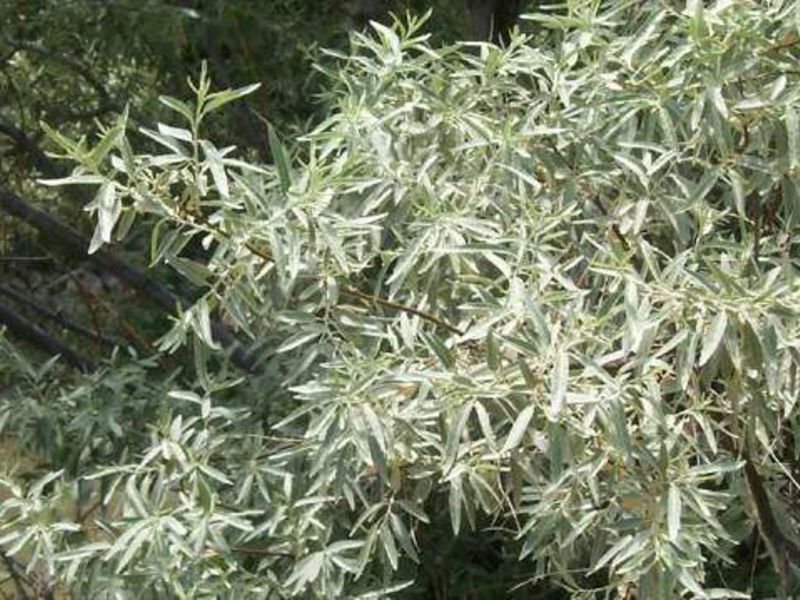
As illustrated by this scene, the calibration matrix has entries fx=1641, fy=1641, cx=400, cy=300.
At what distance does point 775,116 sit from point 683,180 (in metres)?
0.18

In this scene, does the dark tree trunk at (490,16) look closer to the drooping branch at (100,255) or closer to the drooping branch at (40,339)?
the drooping branch at (100,255)

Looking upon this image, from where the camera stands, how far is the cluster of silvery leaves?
89.3 inches

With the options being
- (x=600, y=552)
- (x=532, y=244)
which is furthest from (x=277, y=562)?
(x=532, y=244)

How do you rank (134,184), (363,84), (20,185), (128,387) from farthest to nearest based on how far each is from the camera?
(20,185)
(128,387)
(363,84)
(134,184)

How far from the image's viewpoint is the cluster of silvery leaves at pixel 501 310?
7.44 ft

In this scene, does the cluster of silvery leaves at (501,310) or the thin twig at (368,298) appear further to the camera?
the thin twig at (368,298)

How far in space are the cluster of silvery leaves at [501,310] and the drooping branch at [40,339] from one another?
3.78 feet

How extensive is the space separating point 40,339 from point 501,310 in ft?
6.82

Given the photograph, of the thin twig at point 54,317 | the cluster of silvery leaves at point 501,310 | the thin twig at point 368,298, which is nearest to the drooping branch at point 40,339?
the thin twig at point 54,317

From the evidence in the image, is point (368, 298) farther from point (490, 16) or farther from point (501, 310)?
point (490, 16)

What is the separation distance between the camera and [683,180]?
2564mm

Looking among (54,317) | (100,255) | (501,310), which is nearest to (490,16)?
(100,255)

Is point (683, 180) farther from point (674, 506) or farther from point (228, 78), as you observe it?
point (228, 78)

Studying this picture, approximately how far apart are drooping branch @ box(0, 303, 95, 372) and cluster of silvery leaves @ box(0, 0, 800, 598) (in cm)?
115
